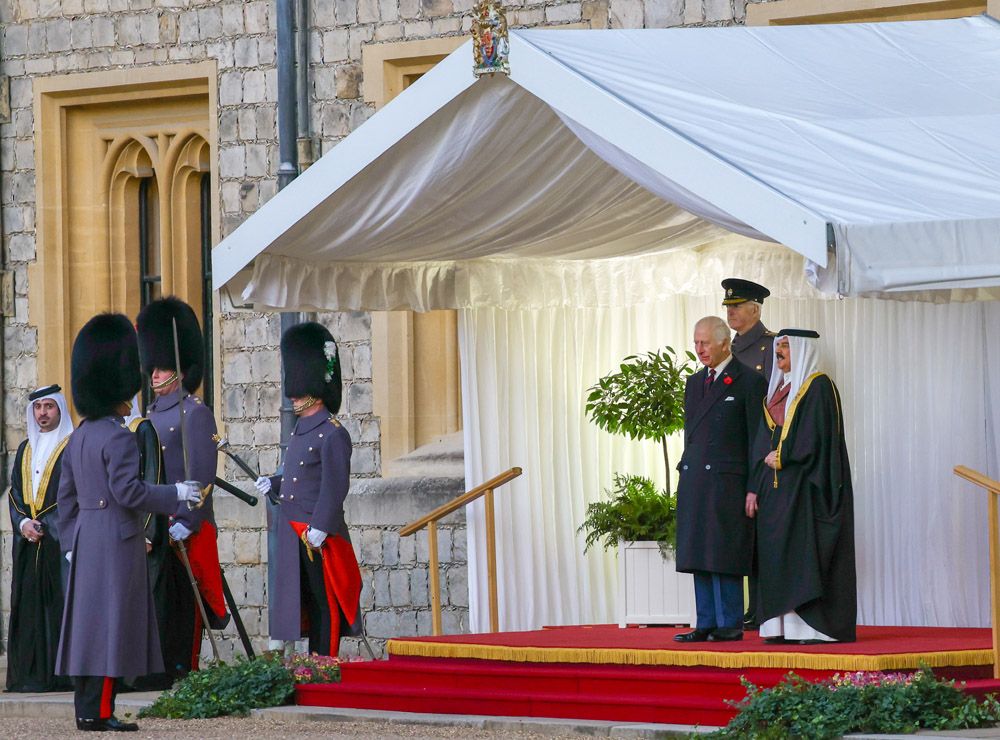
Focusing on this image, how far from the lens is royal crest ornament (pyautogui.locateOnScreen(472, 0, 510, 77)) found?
827 centimetres

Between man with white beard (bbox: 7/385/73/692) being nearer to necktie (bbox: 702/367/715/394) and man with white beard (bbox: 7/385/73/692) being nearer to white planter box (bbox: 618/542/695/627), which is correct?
white planter box (bbox: 618/542/695/627)

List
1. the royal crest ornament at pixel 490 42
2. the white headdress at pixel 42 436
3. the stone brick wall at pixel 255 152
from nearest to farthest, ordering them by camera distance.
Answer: the royal crest ornament at pixel 490 42
the white headdress at pixel 42 436
the stone brick wall at pixel 255 152

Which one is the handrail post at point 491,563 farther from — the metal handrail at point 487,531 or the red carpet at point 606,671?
the red carpet at point 606,671

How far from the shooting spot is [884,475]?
9.75 metres

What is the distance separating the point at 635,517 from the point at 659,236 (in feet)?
4.36

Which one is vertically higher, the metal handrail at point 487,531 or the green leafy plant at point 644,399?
the green leafy plant at point 644,399

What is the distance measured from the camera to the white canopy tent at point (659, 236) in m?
7.64

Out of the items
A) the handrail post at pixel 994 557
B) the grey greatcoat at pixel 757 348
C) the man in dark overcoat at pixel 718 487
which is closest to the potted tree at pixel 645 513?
the grey greatcoat at pixel 757 348

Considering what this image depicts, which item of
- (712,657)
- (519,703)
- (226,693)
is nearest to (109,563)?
(226,693)

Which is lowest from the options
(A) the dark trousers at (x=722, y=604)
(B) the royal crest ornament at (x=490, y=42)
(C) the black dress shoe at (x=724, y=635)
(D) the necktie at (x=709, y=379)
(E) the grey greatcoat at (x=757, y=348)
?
(C) the black dress shoe at (x=724, y=635)

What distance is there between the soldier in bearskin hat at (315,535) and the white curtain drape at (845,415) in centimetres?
88

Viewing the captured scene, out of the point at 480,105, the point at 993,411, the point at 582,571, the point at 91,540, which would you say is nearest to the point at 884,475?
the point at 993,411

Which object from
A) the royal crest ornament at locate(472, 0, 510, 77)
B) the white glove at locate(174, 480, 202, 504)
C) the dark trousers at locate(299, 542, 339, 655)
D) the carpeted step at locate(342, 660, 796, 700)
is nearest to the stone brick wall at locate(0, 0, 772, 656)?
the dark trousers at locate(299, 542, 339, 655)

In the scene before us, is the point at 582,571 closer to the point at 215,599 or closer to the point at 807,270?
the point at 215,599
